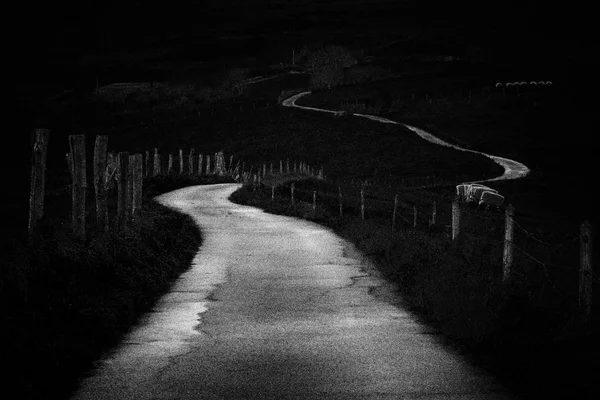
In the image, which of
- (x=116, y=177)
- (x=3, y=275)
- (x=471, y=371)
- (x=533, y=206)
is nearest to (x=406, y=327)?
(x=471, y=371)

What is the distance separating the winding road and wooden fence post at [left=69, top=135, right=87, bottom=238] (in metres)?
2.09

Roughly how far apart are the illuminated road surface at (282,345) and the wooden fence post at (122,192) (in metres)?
1.95

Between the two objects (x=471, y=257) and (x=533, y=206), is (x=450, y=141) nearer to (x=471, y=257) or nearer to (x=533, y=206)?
(x=533, y=206)

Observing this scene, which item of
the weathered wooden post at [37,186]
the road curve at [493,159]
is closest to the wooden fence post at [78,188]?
the weathered wooden post at [37,186]

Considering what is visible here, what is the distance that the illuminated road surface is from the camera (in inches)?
369

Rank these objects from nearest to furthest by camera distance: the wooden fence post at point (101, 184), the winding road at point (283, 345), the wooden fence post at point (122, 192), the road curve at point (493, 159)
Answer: the winding road at point (283, 345), the wooden fence post at point (101, 184), the wooden fence post at point (122, 192), the road curve at point (493, 159)

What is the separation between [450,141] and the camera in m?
97.4

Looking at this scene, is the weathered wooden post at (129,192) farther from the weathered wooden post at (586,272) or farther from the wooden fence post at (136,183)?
the weathered wooden post at (586,272)

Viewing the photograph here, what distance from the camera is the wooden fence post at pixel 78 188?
16.9m

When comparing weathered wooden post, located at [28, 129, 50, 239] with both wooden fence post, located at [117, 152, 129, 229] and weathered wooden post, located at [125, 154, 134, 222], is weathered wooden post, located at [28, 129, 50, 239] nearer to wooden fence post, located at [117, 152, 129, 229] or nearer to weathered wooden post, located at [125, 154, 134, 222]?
wooden fence post, located at [117, 152, 129, 229]

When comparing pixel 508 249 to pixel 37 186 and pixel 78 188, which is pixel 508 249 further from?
pixel 37 186

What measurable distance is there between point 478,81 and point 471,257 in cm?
13757

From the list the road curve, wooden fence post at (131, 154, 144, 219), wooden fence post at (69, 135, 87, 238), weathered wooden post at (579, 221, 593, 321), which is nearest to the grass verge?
wooden fence post at (69, 135, 87, 238)

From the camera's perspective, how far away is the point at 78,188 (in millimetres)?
16906
